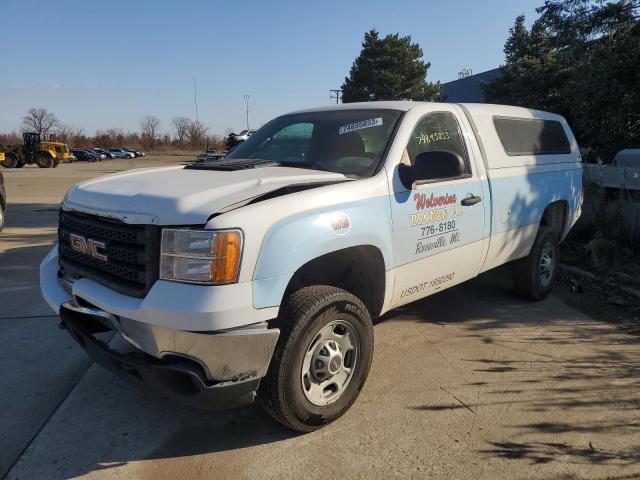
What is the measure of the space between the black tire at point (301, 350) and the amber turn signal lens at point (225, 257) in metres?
0.46

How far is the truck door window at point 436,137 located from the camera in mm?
3752

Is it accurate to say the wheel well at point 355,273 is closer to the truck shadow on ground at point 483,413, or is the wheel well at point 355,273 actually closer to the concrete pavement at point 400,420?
the concrete pavement at point 400,420

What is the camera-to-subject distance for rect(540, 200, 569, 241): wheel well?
17.6 feet

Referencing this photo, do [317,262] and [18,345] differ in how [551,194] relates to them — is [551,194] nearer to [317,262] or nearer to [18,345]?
[317,262]

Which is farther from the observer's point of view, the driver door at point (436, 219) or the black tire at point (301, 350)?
the driver door at point (436, 219)

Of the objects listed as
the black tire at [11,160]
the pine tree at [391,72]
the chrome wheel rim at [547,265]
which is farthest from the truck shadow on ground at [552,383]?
the black tire at [11,160]

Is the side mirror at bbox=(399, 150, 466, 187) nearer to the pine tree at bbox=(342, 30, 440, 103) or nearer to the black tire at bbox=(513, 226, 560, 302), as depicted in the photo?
the black tire at bbox=(513, 226, 560, 302)

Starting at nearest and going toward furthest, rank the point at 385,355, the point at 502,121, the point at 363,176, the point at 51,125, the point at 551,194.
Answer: the point at 363,176, the point at 385,355, the point at 502,121, the point at 551,194, the point at 51,125

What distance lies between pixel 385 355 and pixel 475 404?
36.7 inches

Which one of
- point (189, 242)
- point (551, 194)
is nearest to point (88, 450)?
point (189, 242)

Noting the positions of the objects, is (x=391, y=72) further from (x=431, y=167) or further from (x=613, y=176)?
(x=431, y=167)

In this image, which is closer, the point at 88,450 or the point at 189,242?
the point at 189,242

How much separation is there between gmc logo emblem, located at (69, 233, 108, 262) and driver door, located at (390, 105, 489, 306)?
1.80 meters

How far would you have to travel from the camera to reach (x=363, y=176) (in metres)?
3.35
